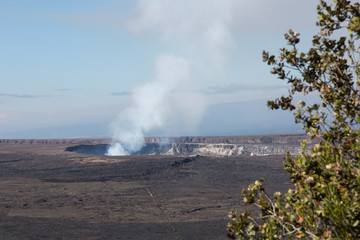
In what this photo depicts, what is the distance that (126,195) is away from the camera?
26672 millimetres

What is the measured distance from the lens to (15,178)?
1366 inches

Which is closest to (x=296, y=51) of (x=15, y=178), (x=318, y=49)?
(x=318, y=49)

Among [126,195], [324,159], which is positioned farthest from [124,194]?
[324,159]

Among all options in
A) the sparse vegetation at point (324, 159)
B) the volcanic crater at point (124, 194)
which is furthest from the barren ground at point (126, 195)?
the sparse vegetation at point (324, 159)

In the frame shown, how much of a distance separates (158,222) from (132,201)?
5.33 metres

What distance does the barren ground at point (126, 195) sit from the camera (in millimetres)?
18406

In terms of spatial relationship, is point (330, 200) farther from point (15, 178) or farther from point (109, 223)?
point (15, 178)

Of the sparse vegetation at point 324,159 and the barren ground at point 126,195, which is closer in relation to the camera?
the sparse vegetation at point 324,159

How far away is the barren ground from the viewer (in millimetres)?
18406

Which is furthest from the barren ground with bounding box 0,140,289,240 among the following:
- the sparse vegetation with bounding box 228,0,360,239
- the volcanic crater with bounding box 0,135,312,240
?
the sparse vegetation with bounding box 228,0,360,239

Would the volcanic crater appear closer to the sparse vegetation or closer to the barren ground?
the barren ground

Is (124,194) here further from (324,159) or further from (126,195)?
(324,159)

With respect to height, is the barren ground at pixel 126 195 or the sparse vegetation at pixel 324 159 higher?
the sparse vegetation at pixel 324 159

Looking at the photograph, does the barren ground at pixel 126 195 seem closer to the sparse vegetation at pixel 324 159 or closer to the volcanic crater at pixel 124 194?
the volcanic crater at pixel 124 194
